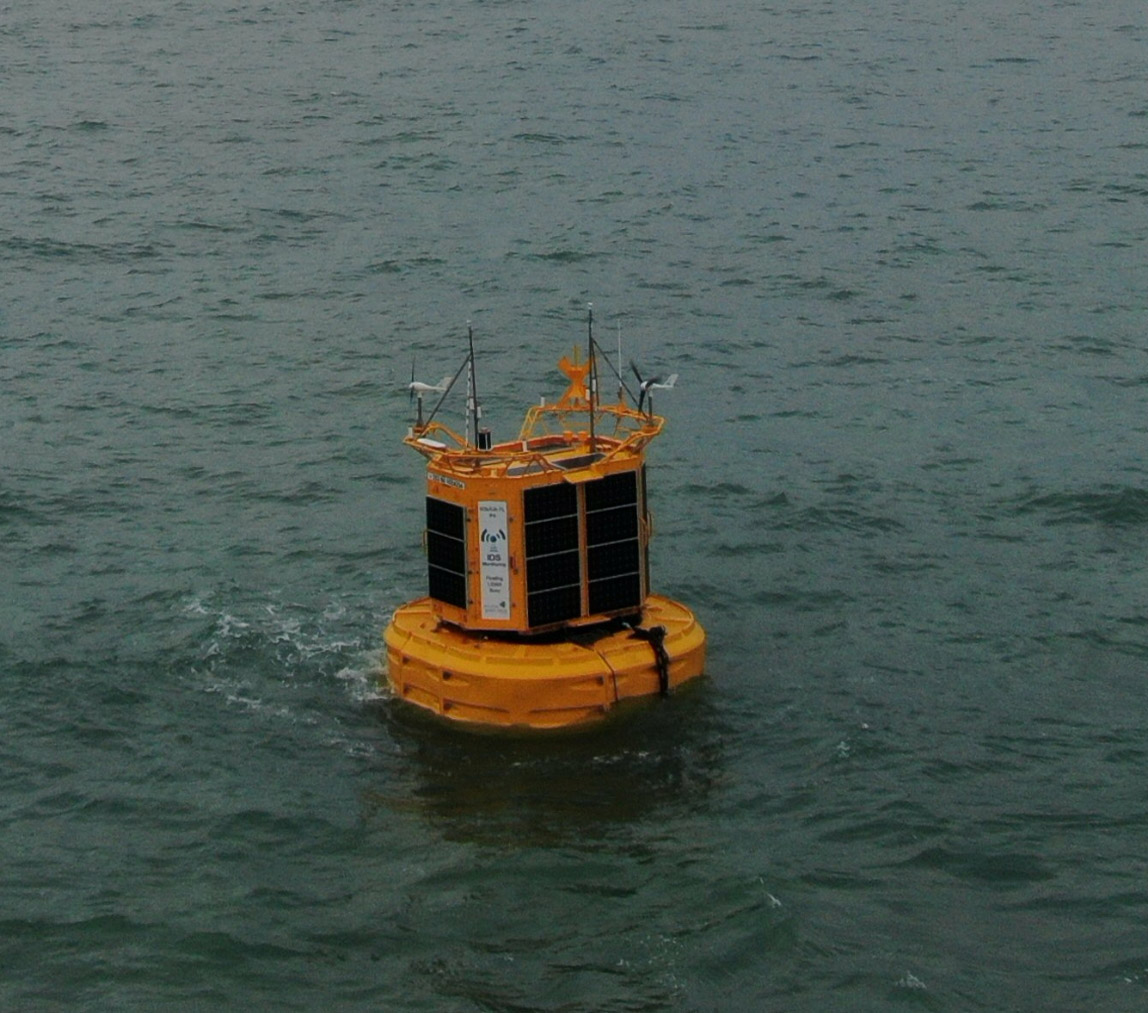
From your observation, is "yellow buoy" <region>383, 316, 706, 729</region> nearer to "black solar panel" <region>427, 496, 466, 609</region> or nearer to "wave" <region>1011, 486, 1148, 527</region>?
"black solar panel" <region>427, 496, 466, 609</region>

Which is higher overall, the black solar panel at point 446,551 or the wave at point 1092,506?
the black solar panel at point 446,551

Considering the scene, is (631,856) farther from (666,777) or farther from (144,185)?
(144,185)

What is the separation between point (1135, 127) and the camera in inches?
2114

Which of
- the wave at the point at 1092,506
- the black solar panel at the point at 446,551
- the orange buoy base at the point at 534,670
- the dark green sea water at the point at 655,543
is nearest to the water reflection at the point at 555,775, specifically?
the dark green sea water at the point at 655,543

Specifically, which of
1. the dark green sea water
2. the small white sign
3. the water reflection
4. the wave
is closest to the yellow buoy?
the small white sign

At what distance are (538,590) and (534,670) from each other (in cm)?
101

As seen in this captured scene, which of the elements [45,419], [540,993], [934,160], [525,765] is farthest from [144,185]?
[540,993]

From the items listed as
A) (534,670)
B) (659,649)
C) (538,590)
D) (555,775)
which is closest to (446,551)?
(538,590)

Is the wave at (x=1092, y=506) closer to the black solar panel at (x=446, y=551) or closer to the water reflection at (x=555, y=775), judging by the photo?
the water reflection at (x=555, y=775)

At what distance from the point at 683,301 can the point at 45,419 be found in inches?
511

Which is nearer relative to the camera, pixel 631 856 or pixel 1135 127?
pixel 631 856

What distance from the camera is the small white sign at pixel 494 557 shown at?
24.0 meters

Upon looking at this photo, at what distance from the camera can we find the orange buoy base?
23781mm

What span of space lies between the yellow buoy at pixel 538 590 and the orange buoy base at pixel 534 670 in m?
0.02
